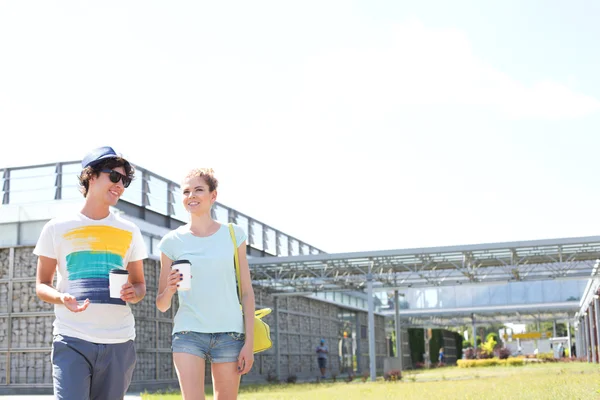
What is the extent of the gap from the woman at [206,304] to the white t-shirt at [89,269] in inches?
9.4

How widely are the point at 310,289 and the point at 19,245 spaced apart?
1293 cm

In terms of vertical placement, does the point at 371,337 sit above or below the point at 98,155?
below

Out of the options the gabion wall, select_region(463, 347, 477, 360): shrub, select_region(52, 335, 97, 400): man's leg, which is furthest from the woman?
select_region(463, 347, 477, 360): shrub

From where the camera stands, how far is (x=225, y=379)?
383cm

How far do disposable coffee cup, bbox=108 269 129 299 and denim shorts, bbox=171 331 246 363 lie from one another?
389 mm

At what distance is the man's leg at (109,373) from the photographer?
3.63 meters

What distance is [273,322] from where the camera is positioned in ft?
91.1

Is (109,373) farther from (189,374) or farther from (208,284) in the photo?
(208,284)

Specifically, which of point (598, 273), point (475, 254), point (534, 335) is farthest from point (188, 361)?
point (534, 335)

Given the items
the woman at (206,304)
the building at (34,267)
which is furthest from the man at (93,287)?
the building at (34,267)

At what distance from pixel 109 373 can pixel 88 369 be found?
0.12 m

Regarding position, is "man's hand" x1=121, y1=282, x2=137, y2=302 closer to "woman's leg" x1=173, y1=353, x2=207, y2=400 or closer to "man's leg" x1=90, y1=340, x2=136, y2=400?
"man's leg" x1=90, y1=340, x2=136, y2=400

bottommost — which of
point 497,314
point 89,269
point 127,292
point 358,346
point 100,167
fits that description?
point 358,346

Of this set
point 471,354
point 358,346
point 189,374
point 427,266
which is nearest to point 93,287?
point 189,374
